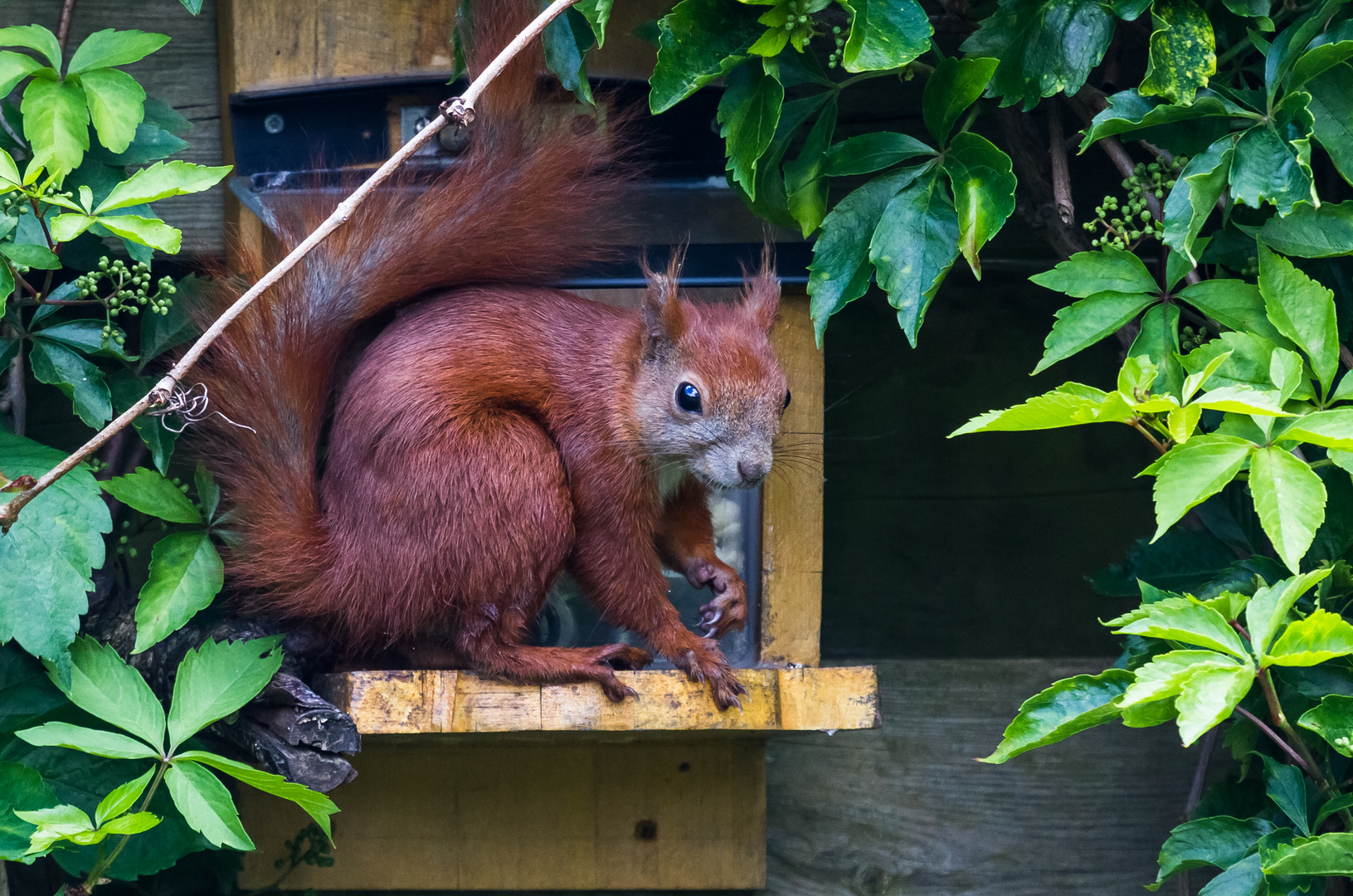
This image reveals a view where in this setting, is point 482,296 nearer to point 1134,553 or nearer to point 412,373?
point 412,373

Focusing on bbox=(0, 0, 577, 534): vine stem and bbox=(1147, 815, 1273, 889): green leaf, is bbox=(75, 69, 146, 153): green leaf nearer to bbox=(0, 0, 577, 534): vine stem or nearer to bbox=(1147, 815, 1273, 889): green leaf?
bbox=(0, 0, 577, 534): vine stem

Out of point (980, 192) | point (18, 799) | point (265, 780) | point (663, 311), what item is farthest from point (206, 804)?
point (980, 192)

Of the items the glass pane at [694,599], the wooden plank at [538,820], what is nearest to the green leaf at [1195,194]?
the glass pane at [694,599]

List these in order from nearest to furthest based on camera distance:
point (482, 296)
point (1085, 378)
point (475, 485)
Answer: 1. point (475, 485)
2. point (482, 296)
3. point (1085, 378)

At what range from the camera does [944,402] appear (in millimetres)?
1809

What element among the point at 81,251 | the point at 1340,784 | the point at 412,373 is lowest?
the point at 1340,784

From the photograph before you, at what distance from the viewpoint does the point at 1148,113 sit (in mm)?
1225

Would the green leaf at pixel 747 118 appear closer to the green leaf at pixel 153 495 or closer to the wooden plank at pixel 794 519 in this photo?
the wooden plank at pixel 794 519

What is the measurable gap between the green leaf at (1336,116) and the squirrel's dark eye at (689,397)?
65 centimetres

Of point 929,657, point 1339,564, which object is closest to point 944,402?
point 929,657

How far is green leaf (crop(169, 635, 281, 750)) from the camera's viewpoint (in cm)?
121

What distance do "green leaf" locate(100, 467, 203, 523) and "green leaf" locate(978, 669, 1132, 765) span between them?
0.83 metres

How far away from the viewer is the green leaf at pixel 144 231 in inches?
46.3

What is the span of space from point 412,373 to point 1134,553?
803mm
